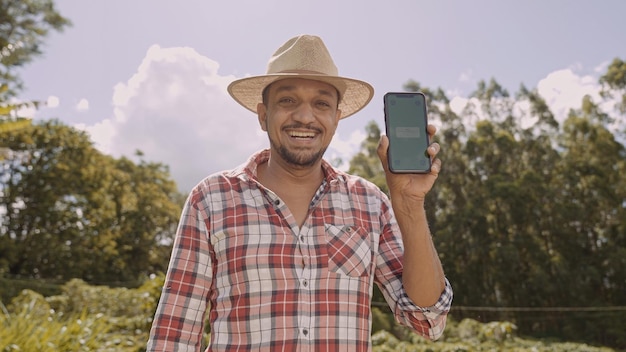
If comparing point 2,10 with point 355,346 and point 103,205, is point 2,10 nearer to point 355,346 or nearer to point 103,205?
point 103,205

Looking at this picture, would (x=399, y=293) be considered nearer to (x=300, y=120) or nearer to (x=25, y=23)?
(x=300, y=120)

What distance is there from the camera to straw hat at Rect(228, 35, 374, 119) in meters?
1.60

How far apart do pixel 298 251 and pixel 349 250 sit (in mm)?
136

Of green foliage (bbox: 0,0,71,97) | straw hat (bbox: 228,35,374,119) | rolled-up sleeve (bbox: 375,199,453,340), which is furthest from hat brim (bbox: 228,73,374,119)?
green foliage (bbox: 0,0,71,97)

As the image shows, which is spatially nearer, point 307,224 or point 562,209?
point 307,224

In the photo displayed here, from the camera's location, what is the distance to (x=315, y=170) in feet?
5.41

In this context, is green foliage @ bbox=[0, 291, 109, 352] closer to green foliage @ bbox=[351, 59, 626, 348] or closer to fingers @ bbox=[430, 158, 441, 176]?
fingers @ bbox=[430, 158, 441, 176]

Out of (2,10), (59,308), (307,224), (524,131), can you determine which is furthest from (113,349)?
(524,131)

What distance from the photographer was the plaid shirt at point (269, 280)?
1353mm

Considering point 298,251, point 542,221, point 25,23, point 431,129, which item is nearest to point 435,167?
point 431,129

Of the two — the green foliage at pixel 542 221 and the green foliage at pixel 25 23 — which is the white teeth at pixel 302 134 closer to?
the green foliage at pixel 25 23

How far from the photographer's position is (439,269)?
144cm

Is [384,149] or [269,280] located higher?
[384,149]

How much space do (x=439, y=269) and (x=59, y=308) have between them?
31.0 ft
